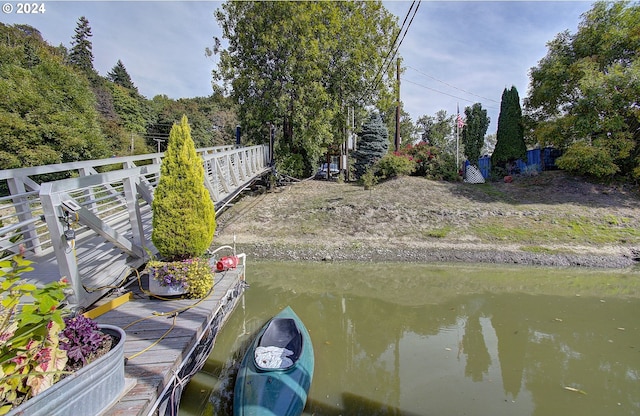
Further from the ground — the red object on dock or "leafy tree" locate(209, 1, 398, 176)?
"leafy tree" locate(209, 1, 398, 176)

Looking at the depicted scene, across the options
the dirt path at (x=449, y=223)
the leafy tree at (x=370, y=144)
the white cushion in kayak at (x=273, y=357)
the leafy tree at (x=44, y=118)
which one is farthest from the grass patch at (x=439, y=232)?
the leafy tree at (x=44, y=118)

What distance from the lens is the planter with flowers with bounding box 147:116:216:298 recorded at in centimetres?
418

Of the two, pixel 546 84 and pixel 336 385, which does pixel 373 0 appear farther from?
pixel 336 385

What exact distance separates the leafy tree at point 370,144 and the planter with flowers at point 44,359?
16.7m

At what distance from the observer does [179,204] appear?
4.25 meters

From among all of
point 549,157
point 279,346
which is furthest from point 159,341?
point 549,157

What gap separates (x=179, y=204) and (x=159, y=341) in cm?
Answer: 175

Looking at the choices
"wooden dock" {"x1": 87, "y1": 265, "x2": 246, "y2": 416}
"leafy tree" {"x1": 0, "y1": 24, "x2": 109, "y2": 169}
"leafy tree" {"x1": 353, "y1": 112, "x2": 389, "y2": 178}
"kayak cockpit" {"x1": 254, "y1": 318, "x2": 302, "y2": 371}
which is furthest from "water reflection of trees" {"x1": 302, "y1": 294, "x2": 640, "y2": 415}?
"leafy tree" {"x1": 0, "y1": 24, "x2": 109, "y2": 169}

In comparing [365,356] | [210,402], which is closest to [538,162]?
[365,356]

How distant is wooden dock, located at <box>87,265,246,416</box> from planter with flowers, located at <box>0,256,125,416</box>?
356 millimetres

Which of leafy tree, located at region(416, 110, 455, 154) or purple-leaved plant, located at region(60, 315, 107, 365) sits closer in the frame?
purple-leaved plant, located at region(60, 315, 107, 365)

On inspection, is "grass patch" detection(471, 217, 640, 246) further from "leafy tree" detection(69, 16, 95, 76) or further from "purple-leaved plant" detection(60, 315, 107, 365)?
"leafy tree" detection(69, 16, 95, 76)

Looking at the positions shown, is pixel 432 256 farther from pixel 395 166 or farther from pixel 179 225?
pixel 179 225

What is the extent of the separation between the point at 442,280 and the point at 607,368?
12.4ft
